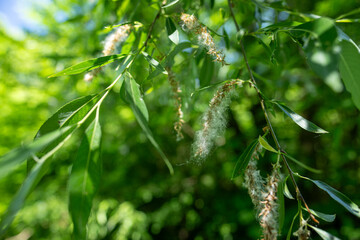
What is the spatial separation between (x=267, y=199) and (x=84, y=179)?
0.36 metres

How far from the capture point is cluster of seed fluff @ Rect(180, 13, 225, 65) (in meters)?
0.66

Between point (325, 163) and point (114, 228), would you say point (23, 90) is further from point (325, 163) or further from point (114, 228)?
point (325, 163)

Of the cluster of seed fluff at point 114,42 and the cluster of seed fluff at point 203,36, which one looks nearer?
the cluster of seed fluff at point 203,36

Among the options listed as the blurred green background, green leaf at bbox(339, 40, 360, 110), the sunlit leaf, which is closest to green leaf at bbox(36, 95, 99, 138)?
the sunlit leaf

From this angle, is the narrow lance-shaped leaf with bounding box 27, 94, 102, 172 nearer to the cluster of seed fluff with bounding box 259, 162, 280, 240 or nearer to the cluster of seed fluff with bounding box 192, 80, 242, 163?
the cluster of seed fluff with bounding box 192, 80, 242, 163

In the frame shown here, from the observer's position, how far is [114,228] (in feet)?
8.28

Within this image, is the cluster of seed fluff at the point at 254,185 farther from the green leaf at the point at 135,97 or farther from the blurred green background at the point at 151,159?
the blurred green background at the point at 151,159

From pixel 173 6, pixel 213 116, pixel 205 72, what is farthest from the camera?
pixel 173 6

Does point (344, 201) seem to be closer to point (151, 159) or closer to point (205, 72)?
point (205, 72)

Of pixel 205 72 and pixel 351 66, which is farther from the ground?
pixel 351 66

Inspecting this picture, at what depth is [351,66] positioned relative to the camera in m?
0.50

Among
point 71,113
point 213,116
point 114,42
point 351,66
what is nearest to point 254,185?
point 213,116

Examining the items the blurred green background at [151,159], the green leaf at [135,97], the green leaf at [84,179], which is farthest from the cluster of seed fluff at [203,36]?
the blurred green background at [151,159]

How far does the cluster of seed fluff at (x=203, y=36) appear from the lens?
663mm
